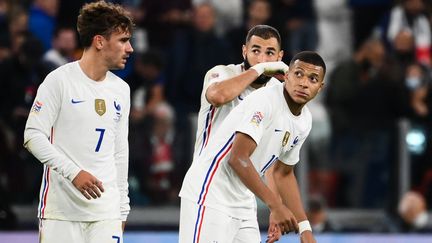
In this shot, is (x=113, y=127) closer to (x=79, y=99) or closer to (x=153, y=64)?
(x=79, y=99)

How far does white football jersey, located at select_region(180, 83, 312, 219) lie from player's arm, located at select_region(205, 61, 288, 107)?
0.77 ft

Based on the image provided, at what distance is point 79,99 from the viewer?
7.20 meters

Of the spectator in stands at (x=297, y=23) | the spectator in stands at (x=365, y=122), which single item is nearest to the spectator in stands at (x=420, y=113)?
the spectator in stands at (x=365, y=122)

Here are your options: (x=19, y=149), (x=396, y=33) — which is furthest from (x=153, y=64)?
(x=396, y=33)

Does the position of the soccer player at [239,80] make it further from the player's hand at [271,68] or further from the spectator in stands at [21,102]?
the spectator in stands at [21,102]

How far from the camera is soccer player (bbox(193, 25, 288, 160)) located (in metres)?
7.61

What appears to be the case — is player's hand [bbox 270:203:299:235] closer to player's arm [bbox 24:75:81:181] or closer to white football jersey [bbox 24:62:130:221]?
white football jersey [bbox 24:62:130:221]

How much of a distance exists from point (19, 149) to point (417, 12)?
4.94m

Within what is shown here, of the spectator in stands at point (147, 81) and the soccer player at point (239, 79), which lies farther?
the spectator in stands at point (147, 81)


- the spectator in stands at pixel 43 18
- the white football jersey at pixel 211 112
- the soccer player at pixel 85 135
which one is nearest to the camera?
the soccer player at pixel 85 135

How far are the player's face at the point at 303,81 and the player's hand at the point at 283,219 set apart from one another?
2.49 ft

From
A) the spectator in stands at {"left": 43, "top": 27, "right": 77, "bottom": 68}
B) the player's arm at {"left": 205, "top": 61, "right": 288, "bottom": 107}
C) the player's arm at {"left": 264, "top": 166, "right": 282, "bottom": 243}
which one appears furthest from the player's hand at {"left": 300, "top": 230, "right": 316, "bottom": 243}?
the spectator in stands at {"left": 43, "top": 27, "right": 77, "bottom": 68}

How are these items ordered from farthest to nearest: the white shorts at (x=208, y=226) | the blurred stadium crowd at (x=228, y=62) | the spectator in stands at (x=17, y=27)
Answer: the spectator in stands at (x=17, y=27)
the blurred stadium crowd at (x=228, y=62)
the white shorts at (x=208, y=226)

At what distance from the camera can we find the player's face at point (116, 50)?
736 centimetres
